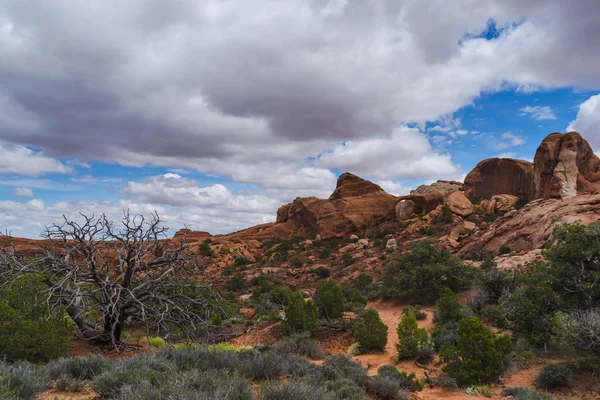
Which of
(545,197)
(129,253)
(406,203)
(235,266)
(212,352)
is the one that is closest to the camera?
(212,352)

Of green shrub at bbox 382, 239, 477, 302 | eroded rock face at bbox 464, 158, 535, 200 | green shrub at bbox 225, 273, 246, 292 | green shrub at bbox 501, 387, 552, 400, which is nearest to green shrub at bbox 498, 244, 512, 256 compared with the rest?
green shrub at bbox 382, 239, 477, 302

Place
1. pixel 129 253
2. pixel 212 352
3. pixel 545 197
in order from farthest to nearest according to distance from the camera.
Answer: pixel 545 197 < pixel 129 253 < pixel 212 352

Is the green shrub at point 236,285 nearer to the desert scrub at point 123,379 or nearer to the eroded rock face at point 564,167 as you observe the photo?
the desert scrub at point 123,379

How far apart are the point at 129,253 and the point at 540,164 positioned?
38.5m

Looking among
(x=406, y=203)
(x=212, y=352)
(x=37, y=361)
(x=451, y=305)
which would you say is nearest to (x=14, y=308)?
(x=37, y=361)

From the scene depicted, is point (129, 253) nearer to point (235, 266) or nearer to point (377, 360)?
point (377, 360)

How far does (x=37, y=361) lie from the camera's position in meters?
7.57

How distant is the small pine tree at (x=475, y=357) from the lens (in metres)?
8.50

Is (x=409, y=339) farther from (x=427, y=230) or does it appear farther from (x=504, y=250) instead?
(x=427, y=230)

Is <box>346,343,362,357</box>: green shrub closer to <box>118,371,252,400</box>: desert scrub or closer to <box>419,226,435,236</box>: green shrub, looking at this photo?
<box>118,371,252,400</box>: desert scrub

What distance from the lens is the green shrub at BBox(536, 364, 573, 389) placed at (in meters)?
7.62

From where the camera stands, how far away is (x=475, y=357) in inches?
339

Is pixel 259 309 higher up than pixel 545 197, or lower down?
lower down

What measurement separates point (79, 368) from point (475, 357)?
325 inches
